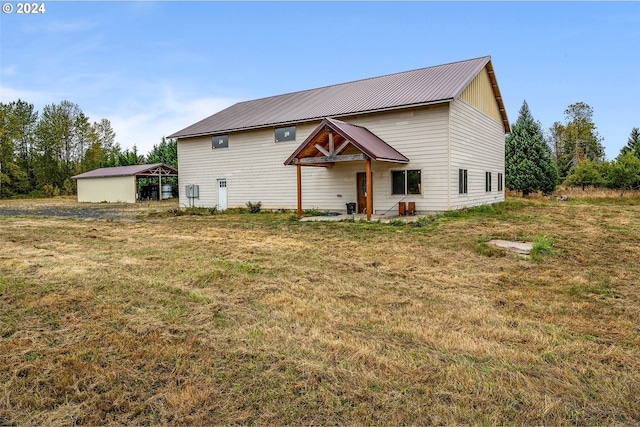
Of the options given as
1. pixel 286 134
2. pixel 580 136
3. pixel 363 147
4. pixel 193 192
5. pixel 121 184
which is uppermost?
pixel 580 136

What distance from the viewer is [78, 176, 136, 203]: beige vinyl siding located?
32.4 m

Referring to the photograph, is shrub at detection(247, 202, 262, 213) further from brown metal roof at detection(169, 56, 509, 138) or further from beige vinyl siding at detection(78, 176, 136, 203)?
beige vinyl siding at detection(78, 176, 136, 203)

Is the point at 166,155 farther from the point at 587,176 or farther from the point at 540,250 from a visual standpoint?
the point at 540,250

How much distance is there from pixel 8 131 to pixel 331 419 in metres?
51.9

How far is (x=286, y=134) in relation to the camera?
19.1 meters

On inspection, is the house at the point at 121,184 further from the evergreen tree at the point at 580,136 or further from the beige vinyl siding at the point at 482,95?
the evergreen tree at the point at 580,136

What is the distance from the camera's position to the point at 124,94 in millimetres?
27812

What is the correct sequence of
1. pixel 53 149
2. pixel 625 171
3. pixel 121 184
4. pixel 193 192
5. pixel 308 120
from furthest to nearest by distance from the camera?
pixel 53 149 < pixel 121 184 < pixel 625 171 < pixel 193 192 < pixel 308 120

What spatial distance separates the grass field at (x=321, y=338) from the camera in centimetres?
259

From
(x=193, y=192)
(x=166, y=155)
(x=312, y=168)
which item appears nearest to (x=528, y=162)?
(x=312, y=168)

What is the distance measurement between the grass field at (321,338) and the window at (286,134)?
39.2 feet

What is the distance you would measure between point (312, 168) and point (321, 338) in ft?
49.5

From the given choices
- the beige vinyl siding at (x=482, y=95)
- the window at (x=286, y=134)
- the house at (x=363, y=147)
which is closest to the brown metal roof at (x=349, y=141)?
Answer: the house at (x=363, y=147)

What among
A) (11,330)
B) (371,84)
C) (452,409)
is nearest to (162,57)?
(371,84)
